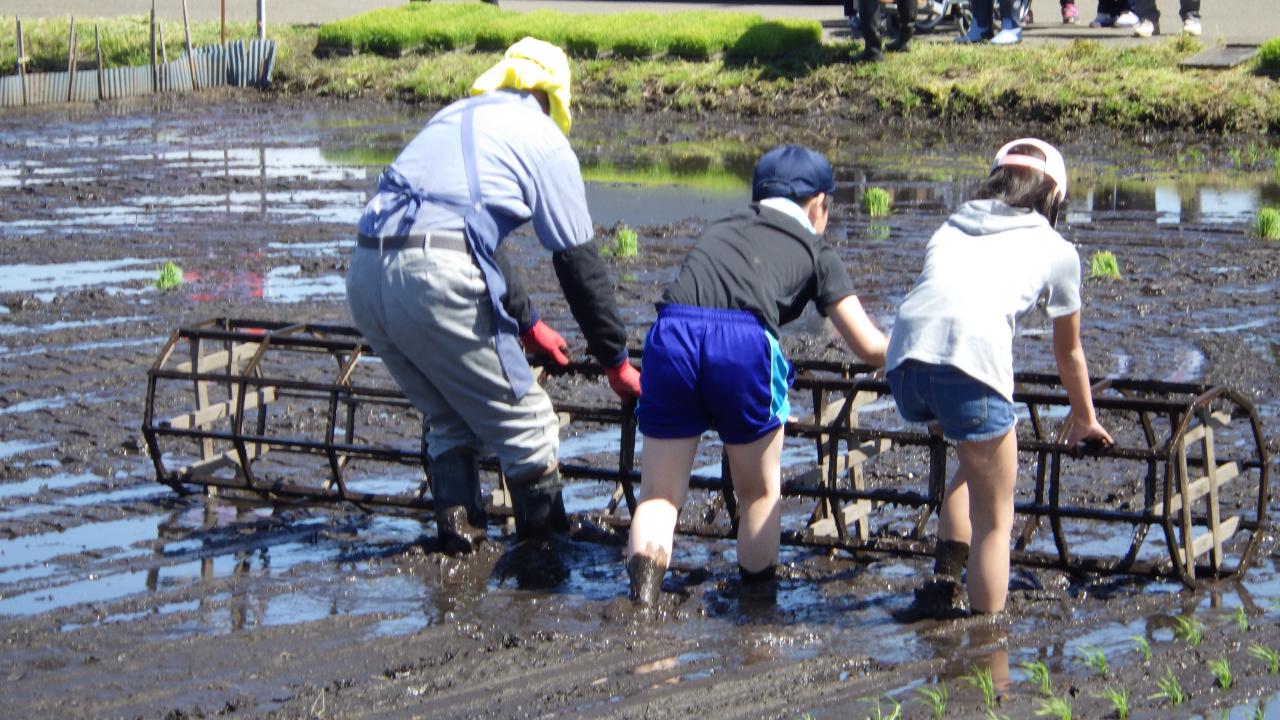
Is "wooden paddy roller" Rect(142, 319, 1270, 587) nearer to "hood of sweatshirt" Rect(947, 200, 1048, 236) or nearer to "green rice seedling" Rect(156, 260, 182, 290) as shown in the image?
"hood of sweatshirt" Rect(947, 200, 1048, 236)

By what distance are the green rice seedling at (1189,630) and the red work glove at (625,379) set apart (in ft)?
6.52

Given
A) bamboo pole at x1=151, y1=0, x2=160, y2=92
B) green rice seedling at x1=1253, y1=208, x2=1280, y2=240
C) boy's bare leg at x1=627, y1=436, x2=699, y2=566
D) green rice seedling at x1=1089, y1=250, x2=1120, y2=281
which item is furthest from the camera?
bamboo pole at x1=151, y1=0, x2=160, y2=92

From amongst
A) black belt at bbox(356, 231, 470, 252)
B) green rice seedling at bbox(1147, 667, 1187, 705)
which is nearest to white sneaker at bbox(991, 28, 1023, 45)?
black belt at bbox(356, 231, 470, 252)

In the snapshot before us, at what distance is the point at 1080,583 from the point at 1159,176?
1183cm

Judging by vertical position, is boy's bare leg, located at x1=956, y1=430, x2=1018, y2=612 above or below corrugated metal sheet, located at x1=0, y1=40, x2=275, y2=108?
below

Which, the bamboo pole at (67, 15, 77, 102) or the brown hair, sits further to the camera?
the bamboo pole at (67, 15, 77, 102)

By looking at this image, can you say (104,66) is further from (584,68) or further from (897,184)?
(897,184)

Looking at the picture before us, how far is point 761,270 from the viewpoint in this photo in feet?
18.4

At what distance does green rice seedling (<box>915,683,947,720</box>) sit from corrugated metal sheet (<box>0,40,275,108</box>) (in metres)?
22.6

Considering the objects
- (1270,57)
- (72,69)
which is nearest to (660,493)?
(1270,57)

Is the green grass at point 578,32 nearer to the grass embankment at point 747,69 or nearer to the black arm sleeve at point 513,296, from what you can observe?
the grass embankment at point 747,69

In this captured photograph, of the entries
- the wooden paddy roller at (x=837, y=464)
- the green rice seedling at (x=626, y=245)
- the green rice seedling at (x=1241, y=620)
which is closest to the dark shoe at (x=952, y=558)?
the wooden paddy roller at (x=837, y=464)

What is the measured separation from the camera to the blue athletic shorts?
551 centimetres

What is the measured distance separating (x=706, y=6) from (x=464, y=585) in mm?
24302
